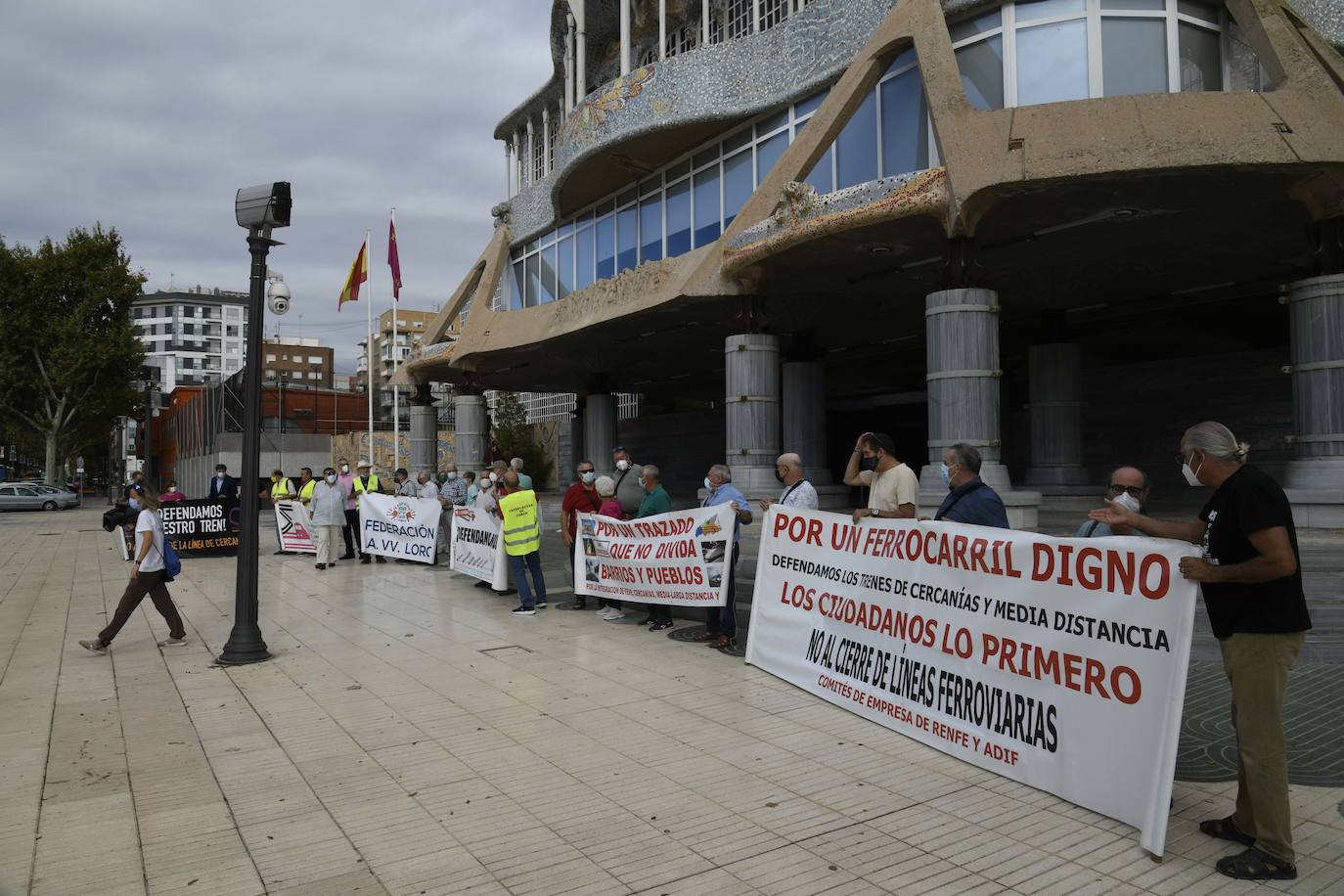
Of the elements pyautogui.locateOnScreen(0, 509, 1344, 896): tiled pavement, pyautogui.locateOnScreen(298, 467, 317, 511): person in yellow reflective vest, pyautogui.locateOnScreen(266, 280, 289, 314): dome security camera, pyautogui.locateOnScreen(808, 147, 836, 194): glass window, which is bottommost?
pyautogui.locateOnScreen(0, 509, 1344, 896): tiled pavement

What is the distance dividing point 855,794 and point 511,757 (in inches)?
84.4

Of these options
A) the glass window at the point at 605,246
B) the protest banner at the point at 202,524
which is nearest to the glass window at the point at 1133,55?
the glass window at the point at 605,246

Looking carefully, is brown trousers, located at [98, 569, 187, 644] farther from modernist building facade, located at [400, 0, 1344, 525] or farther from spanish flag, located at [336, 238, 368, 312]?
spanish flag, located at [336, 238, 368, 312]

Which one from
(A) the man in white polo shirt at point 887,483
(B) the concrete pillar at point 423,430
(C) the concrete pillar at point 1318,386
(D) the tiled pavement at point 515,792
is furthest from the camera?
(B) the concrete pillar at point 423,430

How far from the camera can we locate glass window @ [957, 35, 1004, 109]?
13.1m

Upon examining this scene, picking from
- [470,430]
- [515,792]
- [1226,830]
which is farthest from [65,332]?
[1226,830]

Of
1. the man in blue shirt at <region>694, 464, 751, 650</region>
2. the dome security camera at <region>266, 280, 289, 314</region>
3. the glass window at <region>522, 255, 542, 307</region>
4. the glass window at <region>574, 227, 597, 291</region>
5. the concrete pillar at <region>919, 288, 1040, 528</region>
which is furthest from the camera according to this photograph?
the glass window at <region>522, 255, 542, 307</region>

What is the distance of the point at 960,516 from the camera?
6070 mm

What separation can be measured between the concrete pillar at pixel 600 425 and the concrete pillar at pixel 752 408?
12.3 m

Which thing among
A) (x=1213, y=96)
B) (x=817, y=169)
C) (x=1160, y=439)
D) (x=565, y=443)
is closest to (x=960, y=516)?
(x=1213, y=96)

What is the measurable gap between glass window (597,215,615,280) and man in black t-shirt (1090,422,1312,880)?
777 inches

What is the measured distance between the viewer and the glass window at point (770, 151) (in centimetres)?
1728

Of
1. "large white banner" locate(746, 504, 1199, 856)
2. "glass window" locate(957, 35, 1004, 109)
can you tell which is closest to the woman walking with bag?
"large white banner" locate(746, 504, 1199, 856)

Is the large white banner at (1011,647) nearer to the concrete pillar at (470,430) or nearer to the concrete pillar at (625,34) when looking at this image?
the concrete pillar at (625,34)
